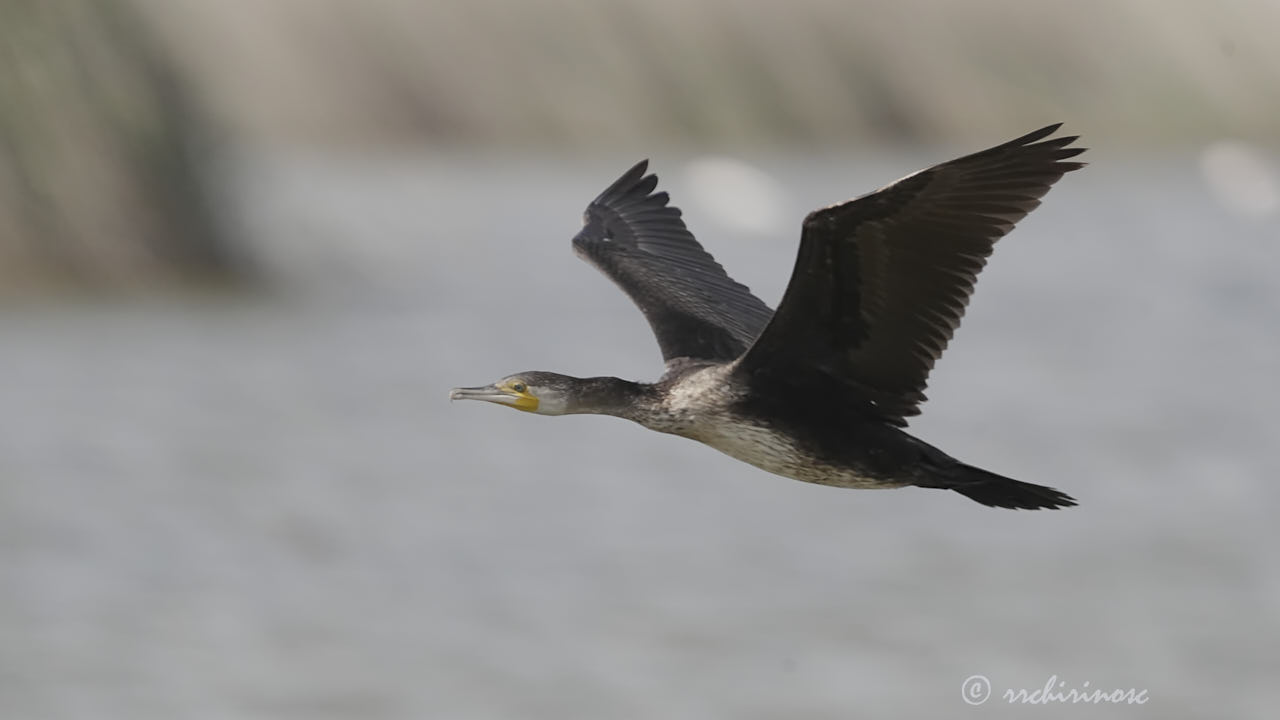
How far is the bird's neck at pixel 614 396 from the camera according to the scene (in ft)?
20.8

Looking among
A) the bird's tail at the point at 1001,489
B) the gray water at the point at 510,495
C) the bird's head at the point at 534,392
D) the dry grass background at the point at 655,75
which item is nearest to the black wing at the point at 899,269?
the bird's tail at the point at 1001,489

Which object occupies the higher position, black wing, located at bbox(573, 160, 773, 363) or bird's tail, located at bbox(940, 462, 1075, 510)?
black wing, located at bbox(573, 160, 773, 363)

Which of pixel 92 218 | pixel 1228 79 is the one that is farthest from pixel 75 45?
pixel 1228 79

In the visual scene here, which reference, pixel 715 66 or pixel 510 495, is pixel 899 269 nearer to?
pixel 510 495

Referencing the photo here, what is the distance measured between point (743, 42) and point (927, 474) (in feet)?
83.5

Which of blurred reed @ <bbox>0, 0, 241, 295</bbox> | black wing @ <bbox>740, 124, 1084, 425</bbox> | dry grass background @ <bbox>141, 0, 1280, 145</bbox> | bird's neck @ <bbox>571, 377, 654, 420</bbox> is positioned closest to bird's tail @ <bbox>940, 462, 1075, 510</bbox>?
black wing @ <bbox>740, 124, 1084, 425</bbox>

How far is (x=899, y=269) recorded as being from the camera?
5820 millimetres

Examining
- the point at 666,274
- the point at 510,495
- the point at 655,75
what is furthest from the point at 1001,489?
the point at 655,75

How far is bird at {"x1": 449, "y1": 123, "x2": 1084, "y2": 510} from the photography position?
5.55m

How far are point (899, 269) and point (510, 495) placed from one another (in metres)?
13.3

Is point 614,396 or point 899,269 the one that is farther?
point 614,396

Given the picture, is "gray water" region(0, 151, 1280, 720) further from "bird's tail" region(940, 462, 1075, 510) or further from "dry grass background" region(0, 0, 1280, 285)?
"bird's tail" region(940, 462, 1075, 510)

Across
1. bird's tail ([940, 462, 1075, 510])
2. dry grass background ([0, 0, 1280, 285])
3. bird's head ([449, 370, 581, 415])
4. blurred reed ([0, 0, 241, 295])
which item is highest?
dry grass background ([0, 0, 1280, 285])

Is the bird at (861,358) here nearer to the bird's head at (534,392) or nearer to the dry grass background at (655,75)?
the bird's head at (534,392)
